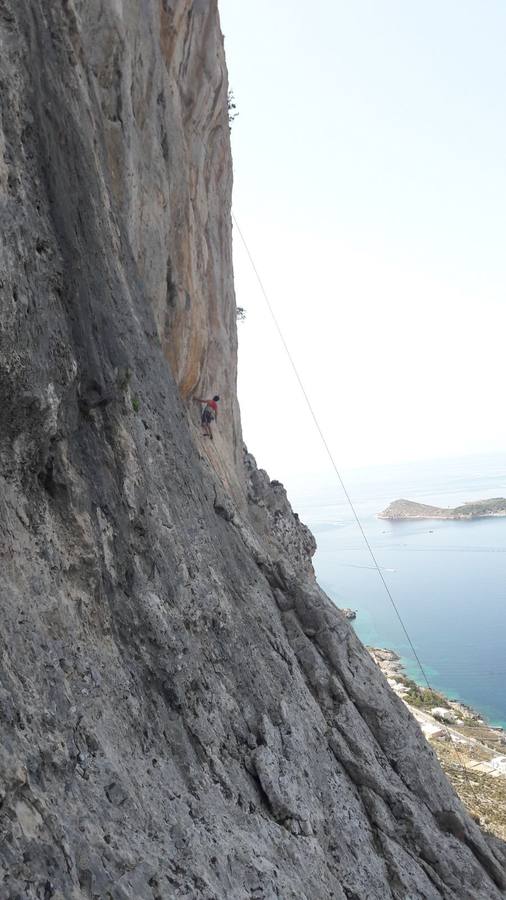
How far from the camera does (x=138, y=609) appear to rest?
606 cm

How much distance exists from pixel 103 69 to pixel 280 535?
10.5 metres

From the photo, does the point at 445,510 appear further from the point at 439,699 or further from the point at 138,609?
the point at 138,609

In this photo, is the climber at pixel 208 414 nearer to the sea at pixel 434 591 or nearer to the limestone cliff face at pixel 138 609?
the limestone cliff face at pixel 138 609

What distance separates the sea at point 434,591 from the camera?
2095 inches

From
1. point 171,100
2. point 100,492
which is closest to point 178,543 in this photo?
point 100,492

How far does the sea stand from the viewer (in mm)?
Result: 53219

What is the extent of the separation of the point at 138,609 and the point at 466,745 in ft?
107

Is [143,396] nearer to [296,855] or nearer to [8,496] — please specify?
[8,496]

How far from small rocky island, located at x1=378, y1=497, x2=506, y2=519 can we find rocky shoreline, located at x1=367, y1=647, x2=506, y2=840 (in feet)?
297

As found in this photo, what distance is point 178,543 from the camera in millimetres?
7211

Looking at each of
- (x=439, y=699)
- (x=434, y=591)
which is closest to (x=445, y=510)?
(x=434, y=591)

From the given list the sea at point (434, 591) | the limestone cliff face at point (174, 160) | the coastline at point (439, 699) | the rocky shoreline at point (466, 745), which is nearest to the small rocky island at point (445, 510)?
the sea at point (434, 591)

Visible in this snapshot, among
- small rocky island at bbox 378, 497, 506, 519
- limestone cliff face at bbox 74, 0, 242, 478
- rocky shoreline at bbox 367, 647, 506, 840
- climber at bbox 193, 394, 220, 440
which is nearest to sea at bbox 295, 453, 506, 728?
small rocky island at bbox 378, 497, 506, 519

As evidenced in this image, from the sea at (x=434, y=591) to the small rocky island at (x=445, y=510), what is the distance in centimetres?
308
